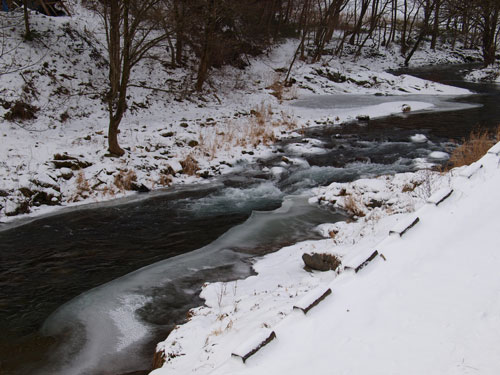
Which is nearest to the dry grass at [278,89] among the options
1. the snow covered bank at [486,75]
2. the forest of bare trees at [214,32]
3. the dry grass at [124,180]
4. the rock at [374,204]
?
the forest of bare trees at [214,32]

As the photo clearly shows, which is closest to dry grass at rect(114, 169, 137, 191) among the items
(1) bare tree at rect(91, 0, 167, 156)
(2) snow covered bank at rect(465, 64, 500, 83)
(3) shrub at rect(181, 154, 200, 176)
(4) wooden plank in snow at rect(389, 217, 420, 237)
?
(1) bare tree at rect(91, 0, 167, 156)

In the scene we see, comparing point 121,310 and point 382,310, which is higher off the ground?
point 382,310

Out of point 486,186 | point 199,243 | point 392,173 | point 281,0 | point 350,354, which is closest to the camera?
point 350,354

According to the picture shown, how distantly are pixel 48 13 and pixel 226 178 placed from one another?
1344 cm

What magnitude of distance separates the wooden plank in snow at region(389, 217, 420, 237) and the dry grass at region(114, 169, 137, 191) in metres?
7.83

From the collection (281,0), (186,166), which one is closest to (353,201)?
(186,166)

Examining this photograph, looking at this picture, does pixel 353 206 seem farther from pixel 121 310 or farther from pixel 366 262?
A: pixel 121 310

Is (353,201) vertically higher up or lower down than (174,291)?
higher up

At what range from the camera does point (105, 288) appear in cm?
650

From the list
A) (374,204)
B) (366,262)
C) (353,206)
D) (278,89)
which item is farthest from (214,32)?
(366,262)

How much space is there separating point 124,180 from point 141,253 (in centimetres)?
380

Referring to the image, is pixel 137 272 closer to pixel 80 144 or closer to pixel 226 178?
pixel 226 178

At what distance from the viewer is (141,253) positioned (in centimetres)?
772

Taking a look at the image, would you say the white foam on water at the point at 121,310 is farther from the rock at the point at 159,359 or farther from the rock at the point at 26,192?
the rock at the point at 26,192
